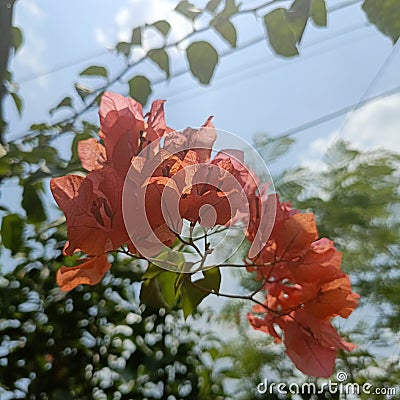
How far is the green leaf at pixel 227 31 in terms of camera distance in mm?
329

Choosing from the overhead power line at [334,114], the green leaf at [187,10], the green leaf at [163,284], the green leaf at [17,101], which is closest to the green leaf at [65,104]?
the green leaf at [17,101]

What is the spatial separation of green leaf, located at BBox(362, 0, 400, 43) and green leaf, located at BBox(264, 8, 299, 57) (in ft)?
0.14

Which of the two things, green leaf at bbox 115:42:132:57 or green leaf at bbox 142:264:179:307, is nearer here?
green leaf at bbox 142:264:179:307

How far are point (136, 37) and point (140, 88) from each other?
46 millimetres

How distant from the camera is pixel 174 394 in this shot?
526 mm

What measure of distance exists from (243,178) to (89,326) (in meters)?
0.40

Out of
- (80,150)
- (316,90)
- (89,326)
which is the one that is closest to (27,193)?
(80,150)

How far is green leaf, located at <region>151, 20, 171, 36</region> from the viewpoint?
0.37 meters

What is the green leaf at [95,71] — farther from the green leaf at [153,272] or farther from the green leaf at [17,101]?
the green leaf at [153,272]

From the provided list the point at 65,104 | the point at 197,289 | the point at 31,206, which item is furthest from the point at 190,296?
the point at 65,104

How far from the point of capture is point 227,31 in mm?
330

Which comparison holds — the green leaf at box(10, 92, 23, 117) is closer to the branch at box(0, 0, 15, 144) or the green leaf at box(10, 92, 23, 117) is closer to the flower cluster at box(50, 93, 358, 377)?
the branch at box(0, 0, 15, 144)

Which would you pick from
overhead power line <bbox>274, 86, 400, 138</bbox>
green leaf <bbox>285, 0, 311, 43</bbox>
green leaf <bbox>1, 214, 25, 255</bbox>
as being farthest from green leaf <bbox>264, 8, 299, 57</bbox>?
overhead power line <bbox>274, 86, 400, 138</bbox>

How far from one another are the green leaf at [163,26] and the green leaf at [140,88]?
4 centimetres
